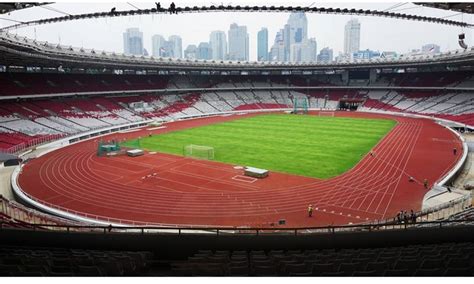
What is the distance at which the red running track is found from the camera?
21.0 meters

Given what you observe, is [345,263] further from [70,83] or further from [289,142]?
[70,83]

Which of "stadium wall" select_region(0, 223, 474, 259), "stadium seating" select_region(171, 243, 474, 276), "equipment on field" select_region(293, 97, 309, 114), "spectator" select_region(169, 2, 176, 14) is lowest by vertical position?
"equipment on field" select_region(293, 97, 309, 114)

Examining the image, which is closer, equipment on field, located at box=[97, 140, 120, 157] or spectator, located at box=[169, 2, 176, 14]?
spectator, located at box=[169, 2, 176, 14]

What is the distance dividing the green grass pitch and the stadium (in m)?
0.30

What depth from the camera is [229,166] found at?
103 feet

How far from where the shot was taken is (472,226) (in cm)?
1151

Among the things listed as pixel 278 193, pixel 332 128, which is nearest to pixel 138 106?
pixel 332 128

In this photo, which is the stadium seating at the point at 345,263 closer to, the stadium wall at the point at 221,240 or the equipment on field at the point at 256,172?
the stadium wall at the point at 221,240

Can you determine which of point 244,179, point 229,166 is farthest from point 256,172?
point 229,166

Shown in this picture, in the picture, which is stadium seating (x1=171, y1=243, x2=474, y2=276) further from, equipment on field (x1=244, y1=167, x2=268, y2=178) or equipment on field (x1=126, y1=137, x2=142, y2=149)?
equipment on field (x1=126, y1=137, x2=142, y2=149)

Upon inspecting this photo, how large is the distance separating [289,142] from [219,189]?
1810cm

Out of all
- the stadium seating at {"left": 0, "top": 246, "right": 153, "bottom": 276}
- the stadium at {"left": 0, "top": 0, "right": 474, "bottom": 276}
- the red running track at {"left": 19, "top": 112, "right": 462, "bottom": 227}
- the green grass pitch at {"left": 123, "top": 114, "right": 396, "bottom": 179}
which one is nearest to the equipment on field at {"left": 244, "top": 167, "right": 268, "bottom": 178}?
the stadium at {"left": 0, "top": 0, "right": 474, "bottom": 276}

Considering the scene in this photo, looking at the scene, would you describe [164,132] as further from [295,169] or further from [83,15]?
[83,15]

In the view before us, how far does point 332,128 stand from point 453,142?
15478mm
